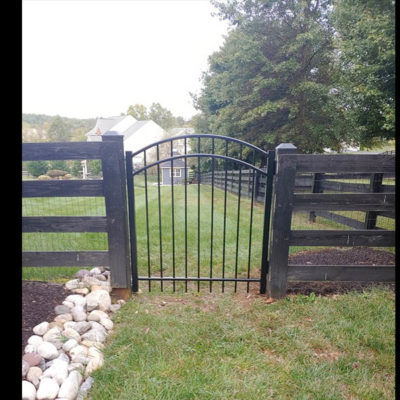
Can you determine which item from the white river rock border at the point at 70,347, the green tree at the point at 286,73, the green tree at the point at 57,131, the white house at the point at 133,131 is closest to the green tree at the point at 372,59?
the green tree at the point at 286,73

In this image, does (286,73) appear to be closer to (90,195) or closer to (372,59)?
(372,59)

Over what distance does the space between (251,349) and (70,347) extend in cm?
127

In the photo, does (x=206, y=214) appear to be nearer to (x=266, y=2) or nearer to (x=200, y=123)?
(x=266, y=2)

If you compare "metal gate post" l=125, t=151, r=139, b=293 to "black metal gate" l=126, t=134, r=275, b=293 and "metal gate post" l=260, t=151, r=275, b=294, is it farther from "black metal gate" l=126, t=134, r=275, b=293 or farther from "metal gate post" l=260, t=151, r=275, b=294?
"metal gate post" l=260, t=151, r=275, b=294

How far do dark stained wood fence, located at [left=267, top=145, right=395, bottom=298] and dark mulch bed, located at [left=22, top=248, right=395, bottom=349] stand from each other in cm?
24

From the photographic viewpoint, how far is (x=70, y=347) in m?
1.67

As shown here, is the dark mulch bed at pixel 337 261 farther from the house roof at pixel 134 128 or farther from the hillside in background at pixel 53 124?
the hillside in background at pixel 53 124

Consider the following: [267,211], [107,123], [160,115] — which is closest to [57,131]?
[107,123]

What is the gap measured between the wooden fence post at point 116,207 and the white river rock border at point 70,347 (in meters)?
0.22

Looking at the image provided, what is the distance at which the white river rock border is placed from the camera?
1377 mm

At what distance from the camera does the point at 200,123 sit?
59.8ft

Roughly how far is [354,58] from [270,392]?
271 inches

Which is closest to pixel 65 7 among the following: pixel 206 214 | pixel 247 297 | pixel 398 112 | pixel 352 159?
pixel 398 112

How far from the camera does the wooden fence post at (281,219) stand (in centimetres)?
225
